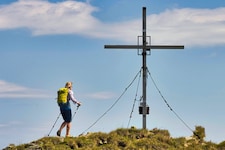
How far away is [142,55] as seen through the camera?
118 feet

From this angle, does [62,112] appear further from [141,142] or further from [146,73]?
[146,73]

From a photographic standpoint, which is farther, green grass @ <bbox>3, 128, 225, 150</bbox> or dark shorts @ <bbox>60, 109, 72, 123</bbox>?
dark shorts @ <bbox>60, 109, 72, 123</bbox>

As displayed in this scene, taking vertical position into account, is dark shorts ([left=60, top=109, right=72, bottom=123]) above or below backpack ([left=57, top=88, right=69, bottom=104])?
below

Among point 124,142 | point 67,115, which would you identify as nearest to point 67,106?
point 67,115

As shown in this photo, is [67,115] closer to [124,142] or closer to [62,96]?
[62,96]

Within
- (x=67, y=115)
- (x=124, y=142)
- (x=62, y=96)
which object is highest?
(x=62, y=96)

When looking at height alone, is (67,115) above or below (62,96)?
below

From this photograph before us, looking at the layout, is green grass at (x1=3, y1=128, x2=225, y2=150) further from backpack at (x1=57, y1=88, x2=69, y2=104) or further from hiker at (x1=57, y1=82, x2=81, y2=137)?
backpack at (x1=57, y1=88, x2=69, y2=104)

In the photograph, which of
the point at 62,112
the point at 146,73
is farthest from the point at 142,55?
the point at 62,112

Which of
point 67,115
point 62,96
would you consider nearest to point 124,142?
point 67,115

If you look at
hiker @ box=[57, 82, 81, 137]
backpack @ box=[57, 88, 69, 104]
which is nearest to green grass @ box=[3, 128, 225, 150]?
hiker @ box=[57, 82, 81, 137]

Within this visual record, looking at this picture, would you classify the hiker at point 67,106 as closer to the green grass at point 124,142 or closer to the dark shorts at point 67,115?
the dark shorts at point 67,115

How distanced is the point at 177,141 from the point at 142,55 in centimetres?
582

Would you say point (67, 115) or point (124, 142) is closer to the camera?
point (67, 115)
